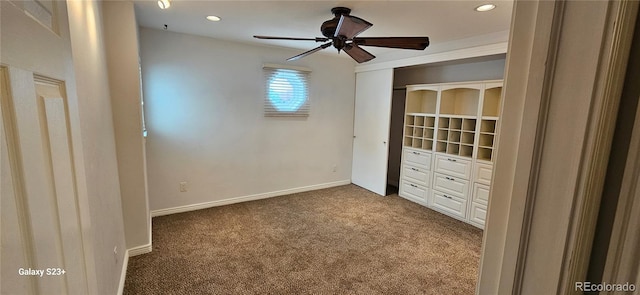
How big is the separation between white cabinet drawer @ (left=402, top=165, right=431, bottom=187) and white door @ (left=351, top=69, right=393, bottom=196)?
32 cm

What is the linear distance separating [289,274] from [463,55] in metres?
3.01

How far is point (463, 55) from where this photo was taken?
127 inches

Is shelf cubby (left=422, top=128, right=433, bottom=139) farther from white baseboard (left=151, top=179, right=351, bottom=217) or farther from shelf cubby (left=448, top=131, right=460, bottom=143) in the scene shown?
Answer: white baseboard (left=151, top=179, right=351, bottom=217)

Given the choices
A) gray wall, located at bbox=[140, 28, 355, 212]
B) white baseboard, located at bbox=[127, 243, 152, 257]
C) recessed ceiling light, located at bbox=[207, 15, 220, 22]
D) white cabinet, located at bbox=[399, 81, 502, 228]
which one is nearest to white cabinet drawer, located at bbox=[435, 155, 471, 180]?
white cabinet, located at bbox=[399, 81, 502, 228]

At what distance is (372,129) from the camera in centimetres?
454

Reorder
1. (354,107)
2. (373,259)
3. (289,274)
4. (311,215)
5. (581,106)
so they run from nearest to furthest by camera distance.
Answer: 1. (581,106)
2. (289,274)
3. (373,259)
4. (311,215)
5. (354,107)

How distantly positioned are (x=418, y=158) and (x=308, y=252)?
2.24 metres

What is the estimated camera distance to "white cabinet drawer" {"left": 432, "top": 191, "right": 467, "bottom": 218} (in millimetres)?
3549

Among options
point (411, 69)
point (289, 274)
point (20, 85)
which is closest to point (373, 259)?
point (289, 274)

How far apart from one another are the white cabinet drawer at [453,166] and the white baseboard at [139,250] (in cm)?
351

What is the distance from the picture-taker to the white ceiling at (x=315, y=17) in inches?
90.0

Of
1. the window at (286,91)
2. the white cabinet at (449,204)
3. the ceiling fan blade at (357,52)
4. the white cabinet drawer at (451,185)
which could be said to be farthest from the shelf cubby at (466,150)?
the window at (286,91)

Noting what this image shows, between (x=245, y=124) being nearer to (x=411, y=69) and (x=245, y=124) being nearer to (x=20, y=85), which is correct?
(x=411, y=69)

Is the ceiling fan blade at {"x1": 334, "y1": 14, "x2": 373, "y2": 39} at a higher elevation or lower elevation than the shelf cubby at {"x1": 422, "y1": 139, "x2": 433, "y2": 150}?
higher
